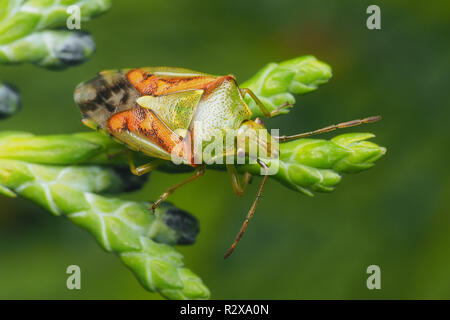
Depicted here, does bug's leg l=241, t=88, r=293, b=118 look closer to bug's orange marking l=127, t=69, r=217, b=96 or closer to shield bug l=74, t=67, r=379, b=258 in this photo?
shield bug l=74, t=67, r=379, b=258

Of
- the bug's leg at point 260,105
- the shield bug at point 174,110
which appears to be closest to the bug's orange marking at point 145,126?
the shield bug at point 174,110

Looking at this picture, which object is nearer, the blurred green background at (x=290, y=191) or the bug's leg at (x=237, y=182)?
the bug's leg at (x=237, y=182)

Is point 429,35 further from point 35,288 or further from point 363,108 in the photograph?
point 35,288

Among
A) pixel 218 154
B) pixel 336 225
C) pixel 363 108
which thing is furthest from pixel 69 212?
pixel 363 108
